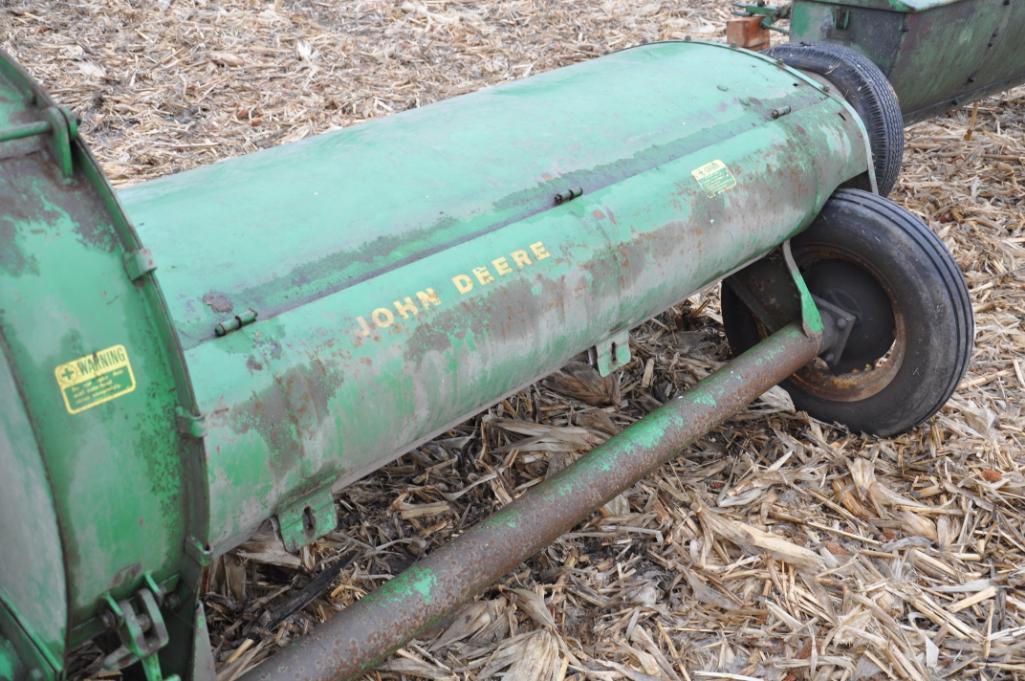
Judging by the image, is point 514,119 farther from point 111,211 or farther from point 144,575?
point 144,575

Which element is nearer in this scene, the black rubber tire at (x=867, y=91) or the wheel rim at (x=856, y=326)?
the wheel rim at (x=856, y=326)

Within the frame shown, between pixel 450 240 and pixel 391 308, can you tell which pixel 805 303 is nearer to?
pixel 450 240

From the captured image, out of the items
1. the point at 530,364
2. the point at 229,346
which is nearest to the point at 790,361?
the point at 530,364

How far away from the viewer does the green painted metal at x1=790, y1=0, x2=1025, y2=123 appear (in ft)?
15.6

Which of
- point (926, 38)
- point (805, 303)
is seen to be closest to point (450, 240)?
point (805, 303)

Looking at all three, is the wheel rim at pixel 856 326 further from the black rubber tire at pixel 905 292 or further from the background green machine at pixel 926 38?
the background green machine at pixel 926 38

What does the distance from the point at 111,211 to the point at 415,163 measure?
107 cm

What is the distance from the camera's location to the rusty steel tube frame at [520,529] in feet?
7.39

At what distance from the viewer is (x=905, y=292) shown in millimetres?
3361

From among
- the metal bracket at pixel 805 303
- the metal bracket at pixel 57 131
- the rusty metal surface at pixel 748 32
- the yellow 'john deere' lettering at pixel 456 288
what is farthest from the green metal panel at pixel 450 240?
the rusty metal surface at pixel 748 32

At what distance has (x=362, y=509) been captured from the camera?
10.7 ft

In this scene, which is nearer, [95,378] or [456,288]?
[95,378]

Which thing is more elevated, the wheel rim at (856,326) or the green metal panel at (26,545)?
the green metal panel at (26,545)

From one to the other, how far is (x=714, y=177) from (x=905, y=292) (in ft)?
2.67
